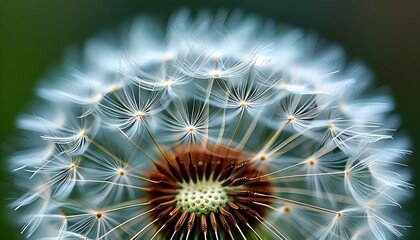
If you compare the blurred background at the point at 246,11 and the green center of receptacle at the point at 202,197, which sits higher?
the blurred background at the point at 246,11

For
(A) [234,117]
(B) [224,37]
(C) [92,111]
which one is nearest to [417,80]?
(B) [224,37]

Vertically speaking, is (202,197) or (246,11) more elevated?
(246,11)

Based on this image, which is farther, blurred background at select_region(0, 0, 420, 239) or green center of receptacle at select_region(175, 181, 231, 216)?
blurred background at select_region(0, 0, 420, 239)

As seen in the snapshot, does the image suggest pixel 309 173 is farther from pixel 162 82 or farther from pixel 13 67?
pixel 13 67

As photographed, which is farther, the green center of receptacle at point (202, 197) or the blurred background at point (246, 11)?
the blurred background at point (246, 11)

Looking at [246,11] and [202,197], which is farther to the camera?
[246,11]
